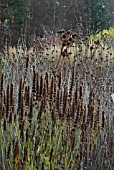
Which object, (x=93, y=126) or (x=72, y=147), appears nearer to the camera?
(x=72, y=147)

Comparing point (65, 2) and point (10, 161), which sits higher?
point (65, 2)

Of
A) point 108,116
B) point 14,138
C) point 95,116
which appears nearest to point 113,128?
point 108,116

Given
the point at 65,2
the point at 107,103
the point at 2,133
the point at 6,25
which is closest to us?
the point at 2,133

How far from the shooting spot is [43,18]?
1709cm

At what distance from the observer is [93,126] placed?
2.70 meters

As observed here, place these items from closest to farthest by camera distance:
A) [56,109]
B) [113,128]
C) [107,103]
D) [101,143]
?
[56,109]
[101,143]
[113,128]
[107,103]

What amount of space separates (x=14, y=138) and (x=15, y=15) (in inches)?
430

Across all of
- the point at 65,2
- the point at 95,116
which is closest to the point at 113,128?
the point at 95,116

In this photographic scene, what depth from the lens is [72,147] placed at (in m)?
2.51

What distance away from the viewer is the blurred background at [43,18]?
12430mm

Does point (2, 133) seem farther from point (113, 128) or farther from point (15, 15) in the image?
point (15, 15)

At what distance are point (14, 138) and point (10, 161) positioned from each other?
0.14 metres

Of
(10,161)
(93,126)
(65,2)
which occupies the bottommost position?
(10,161)

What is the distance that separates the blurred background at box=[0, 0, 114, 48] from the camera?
12.4 m
